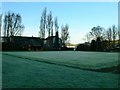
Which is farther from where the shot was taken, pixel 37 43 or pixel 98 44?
pixel 37 43

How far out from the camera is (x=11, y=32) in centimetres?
4572

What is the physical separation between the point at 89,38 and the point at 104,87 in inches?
1951

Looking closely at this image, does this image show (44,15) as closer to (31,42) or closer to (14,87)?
(31,42)

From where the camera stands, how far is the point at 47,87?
413cm

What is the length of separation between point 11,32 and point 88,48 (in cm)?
1470

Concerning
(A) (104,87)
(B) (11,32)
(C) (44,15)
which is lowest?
(A) (104,87)

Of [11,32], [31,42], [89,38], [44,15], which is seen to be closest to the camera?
[11,32]

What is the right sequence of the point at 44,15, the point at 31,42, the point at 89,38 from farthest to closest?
the point at 31,42 < the point at 89,38 < the point at 44,15

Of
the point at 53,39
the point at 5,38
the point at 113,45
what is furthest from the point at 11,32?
the point at 113,45

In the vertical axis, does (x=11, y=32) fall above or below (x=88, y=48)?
above

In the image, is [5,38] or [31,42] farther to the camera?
[31,42]

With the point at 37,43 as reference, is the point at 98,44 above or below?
below

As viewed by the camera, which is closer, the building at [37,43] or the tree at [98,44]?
the tree at [98,44]

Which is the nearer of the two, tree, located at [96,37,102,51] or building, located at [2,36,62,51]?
tree, located at [96,37,102,51]
